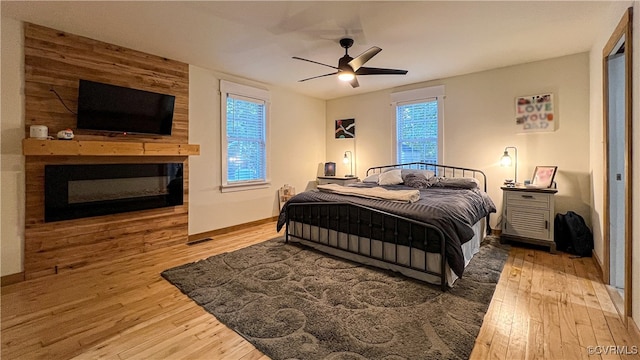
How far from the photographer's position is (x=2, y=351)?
1798mm

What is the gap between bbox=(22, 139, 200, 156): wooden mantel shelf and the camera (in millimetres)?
2791

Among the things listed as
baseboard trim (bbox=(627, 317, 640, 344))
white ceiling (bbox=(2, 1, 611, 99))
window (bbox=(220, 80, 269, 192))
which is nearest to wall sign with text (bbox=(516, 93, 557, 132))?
white ceiling (bbox=(2, 1, 611, 99))

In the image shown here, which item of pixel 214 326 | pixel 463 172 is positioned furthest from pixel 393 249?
pixel 463 172

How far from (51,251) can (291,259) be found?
263 cm

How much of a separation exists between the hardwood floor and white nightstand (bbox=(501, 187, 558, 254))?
536 millimetres

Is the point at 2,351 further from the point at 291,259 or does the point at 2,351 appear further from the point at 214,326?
the point at 291,259

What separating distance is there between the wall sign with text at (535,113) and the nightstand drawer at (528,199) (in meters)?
1.04

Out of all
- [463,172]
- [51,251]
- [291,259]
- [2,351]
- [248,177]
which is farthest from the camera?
[248,177]

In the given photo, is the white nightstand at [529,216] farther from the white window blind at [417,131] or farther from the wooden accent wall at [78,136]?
the wooden accent wall at [78,136]

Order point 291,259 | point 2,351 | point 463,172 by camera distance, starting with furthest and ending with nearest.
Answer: point 463,172 < point 291,259 < point 2,351

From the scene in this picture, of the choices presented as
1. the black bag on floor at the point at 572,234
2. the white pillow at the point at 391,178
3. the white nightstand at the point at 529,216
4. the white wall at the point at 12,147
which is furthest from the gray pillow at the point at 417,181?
the white wall at the point at 12,147

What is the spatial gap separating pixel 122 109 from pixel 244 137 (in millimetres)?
1909

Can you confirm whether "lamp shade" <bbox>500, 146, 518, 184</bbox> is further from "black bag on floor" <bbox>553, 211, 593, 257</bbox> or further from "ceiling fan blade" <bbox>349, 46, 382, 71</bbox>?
"ceiling fan blade" <bbox>349, 46, 382, 71</bbox>

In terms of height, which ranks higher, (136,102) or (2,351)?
(136,102)
